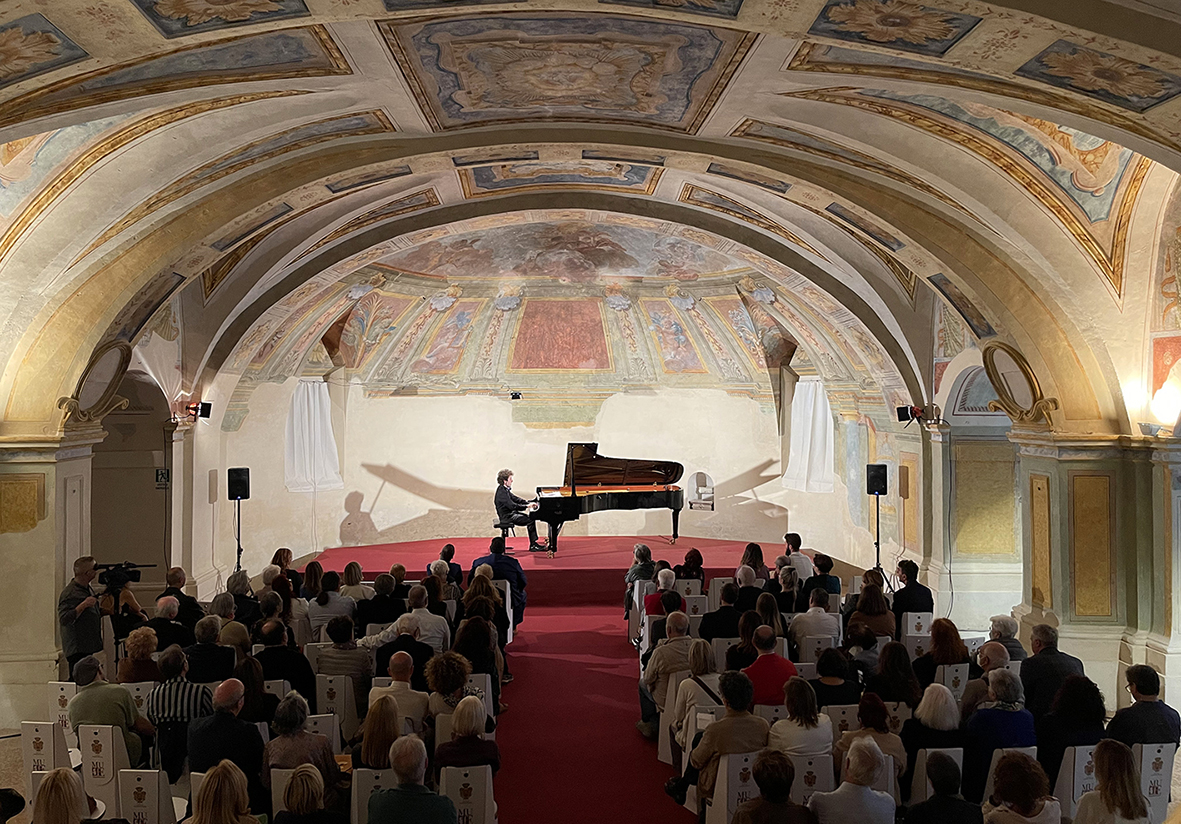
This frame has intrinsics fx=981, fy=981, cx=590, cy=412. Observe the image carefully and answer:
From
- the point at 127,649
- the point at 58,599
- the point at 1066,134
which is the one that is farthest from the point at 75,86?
the point at 1066,134

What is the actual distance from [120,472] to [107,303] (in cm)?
444

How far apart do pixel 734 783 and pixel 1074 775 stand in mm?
2099

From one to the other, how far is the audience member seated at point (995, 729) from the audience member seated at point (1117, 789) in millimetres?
1068

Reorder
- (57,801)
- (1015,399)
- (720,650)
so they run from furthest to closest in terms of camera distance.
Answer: (1015,399), (720,650), (57,801)

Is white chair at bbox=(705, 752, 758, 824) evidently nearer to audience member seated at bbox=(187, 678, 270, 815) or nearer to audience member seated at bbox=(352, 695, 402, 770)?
audience member seated at bbox=(352, 695, 402, 770)

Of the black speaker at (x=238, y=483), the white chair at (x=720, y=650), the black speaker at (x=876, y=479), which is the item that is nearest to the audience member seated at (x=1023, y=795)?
the white chair at (x=720, y=650)

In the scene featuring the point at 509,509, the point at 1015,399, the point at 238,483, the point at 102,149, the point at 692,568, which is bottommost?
Result: the point at 692,568

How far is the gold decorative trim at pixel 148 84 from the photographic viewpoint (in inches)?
251

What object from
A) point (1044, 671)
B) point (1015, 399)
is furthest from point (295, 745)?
point (1015, 399)

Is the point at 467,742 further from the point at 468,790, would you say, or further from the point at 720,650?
the point at 720,650

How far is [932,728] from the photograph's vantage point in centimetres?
614

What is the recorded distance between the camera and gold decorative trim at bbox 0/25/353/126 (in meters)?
6.38

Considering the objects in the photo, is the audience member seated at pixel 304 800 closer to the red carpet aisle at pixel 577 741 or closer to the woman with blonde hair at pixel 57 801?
the woman with blonde hair at pixel 57 801

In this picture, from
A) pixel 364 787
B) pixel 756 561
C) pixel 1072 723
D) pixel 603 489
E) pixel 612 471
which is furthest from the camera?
pixel 612 471
